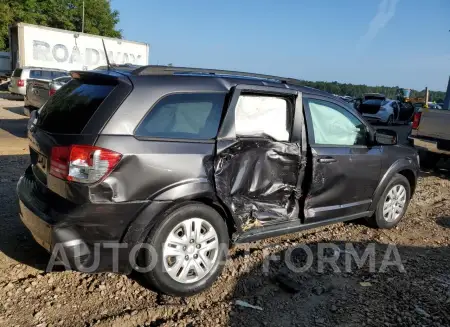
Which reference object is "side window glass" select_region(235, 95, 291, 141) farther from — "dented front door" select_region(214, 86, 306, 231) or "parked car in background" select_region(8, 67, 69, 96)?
"parked car in background" select_region(8, 67, 69, 96)

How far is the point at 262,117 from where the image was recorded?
3697 millimetres

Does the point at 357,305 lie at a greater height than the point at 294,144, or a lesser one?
lesser

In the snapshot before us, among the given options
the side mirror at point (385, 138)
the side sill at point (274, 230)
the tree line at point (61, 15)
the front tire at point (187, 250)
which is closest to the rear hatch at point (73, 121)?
the front tire at point (187, 250)

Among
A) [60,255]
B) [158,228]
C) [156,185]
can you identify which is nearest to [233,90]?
[156,185]

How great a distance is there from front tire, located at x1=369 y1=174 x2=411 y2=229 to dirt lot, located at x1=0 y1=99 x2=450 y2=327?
47 cm

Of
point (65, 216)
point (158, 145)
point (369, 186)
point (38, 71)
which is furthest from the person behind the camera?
point (38, 71)

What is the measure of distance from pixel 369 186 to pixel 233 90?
2.10m

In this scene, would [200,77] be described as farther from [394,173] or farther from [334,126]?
[394,173]

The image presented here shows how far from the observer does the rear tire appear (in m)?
9.10

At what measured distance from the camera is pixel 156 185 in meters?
2.97

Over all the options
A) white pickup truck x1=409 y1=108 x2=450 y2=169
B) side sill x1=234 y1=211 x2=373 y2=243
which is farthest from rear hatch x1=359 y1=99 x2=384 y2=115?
side sill x1=234 y1=211 x2=373 y2=243

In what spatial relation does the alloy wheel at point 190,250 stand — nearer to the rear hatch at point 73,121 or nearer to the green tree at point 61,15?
the rear hatch at point 73,121

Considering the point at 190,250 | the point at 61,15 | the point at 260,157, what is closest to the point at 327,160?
the point at 260,157

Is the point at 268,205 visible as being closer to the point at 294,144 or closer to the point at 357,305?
the point at 294,144
